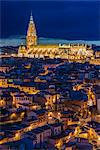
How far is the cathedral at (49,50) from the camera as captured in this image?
20.2 metres

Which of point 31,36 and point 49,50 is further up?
point 31,36

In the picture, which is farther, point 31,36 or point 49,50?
point 31,36

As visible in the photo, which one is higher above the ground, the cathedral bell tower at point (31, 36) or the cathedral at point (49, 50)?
the cathedral bell tower at point (31, 36)

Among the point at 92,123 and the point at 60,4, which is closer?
the point at 92,123

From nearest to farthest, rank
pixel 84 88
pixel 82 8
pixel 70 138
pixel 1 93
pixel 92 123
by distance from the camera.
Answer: pixel 70 138 → pixel 92 123 → pixel 1 93 → pixel 84 88 → pixel 82 8

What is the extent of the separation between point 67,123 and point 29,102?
1665mm

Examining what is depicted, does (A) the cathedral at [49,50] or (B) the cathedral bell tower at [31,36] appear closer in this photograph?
(A) the cathedral at [49,50]

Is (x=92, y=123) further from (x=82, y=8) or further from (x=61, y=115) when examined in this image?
(x=82, y=8)

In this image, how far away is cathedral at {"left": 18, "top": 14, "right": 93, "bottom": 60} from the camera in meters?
20.2

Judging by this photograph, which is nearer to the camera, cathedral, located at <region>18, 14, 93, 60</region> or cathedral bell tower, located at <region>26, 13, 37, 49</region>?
cathedral, located at <region>18, 14, 93, 60</region>

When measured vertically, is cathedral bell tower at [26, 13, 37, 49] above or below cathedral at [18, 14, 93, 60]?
above

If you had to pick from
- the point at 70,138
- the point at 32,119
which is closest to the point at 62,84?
the point at 32,119

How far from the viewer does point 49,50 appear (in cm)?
2152

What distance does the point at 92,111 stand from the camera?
9898 mm
